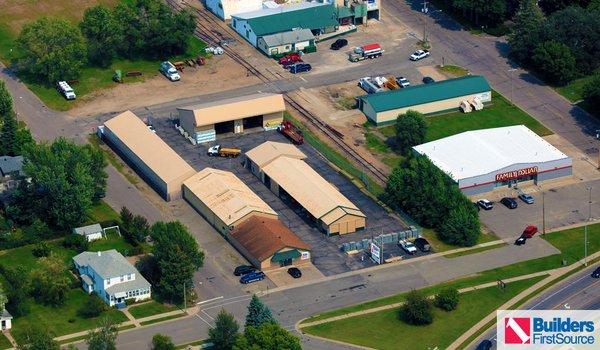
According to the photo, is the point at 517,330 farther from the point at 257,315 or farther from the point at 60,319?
the point at 60,319

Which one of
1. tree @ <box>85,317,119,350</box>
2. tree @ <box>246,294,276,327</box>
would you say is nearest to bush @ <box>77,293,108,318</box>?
tree @ <box>85,317,119,350</box>

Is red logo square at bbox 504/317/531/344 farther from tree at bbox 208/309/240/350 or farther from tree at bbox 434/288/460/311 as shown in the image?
tree at bbox 208/309/240/350

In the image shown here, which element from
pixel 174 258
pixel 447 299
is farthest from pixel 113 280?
pixel 447 299

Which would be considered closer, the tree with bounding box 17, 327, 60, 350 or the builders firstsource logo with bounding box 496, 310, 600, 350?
the tree with bounding box 17, 327, 60, 350

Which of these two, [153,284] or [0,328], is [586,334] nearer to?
[153,284]

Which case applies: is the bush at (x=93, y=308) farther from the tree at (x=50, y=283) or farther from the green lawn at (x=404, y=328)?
the green lawn at (x=404, y=328)

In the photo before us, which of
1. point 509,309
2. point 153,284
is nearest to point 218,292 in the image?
point 153,284

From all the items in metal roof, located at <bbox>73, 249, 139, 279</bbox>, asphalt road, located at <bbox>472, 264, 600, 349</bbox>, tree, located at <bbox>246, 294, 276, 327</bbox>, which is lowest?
asphalt road, located at <bbox>472, 264, 600, 349</bbox>
